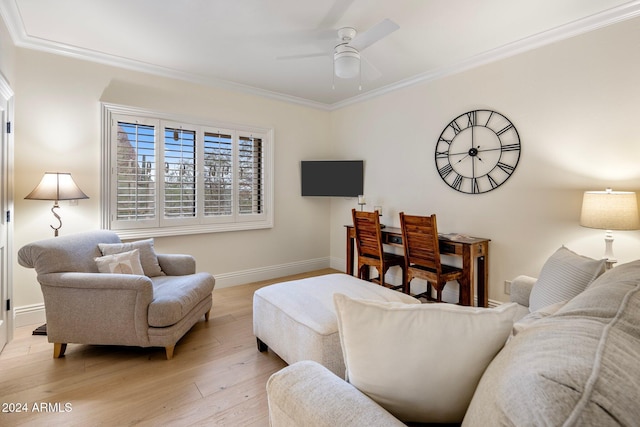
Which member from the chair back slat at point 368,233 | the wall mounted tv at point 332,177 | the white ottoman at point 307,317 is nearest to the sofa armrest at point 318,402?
the white ottoman at point 307,317

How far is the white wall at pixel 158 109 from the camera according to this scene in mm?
2932

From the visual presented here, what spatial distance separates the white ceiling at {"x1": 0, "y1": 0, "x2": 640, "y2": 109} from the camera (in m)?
2.38

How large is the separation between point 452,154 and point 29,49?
434 centimetres

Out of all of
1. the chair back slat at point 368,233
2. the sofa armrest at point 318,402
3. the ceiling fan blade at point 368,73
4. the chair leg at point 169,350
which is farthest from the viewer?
the chair back slat at point 368,233

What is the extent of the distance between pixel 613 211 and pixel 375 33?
7.04 feet

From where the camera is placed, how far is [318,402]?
88 cm

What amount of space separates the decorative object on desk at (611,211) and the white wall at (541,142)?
0.30 m

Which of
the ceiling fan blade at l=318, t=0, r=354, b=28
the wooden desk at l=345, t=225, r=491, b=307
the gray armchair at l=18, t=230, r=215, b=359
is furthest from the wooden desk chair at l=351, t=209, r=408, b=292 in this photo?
the gray armchair at l=18, t=230, r=215, b=359

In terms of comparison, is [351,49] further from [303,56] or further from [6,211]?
[6,211]

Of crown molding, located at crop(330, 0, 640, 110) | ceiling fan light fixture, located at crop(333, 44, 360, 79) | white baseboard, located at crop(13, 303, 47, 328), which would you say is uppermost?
crown molding, located at crop(330, 0, 640, 110)

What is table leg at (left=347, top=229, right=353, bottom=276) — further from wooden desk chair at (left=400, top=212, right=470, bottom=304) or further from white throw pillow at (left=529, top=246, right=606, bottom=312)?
white throw pillow at (left=529, top=246, right=606, bottom=312)

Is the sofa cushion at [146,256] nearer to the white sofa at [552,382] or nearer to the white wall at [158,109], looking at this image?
the white wall at [158,109]

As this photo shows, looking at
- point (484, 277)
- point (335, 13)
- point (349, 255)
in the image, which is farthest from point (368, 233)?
point (335, 13)

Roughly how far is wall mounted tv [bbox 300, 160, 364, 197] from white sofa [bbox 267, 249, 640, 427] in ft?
12.1
